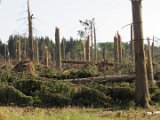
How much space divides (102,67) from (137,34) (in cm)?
861

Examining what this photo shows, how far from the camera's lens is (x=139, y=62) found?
16.8 meters

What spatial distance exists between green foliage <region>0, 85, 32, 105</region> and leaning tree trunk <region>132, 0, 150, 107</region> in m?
4.15

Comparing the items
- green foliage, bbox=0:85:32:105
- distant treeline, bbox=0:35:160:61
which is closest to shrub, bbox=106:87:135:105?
green foliage, bbox=0:85:32:105

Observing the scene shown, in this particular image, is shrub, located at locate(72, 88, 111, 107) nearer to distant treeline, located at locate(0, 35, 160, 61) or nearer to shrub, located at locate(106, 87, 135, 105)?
shrub, located at locate(106, 87, 135, 105)

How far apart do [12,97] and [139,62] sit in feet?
16.3

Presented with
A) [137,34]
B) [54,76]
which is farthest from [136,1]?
[54,76]

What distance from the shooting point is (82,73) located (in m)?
20.0

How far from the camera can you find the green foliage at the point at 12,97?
1639 cm

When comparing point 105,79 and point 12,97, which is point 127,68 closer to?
point 105,79

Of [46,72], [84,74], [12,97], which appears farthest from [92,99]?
[46,72]

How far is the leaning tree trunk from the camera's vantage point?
648 inches

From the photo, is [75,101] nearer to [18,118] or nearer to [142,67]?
[142,67]

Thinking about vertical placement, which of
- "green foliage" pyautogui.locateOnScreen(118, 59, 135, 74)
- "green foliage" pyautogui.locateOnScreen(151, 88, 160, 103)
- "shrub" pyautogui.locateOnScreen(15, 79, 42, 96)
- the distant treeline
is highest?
the distant treeline

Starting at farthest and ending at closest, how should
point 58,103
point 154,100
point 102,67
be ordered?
point 102,67 < point 154,100 < point 58,103
